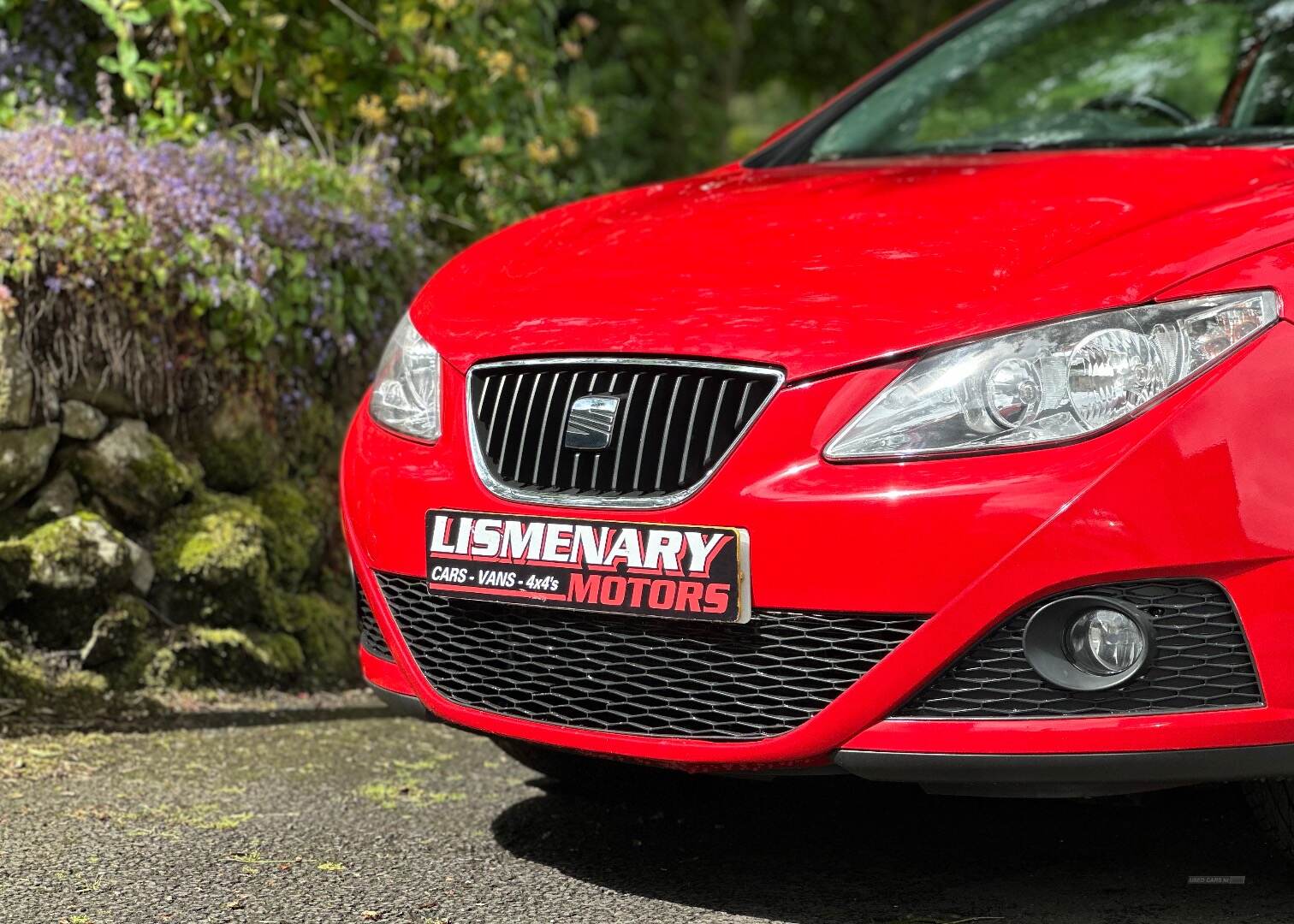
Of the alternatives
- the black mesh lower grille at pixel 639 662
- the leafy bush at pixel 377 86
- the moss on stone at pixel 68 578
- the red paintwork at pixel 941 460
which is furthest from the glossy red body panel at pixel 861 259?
the leafy bush at pixel 377 86

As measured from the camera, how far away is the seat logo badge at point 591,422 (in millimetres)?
2641

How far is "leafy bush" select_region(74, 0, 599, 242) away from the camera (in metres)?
5.05

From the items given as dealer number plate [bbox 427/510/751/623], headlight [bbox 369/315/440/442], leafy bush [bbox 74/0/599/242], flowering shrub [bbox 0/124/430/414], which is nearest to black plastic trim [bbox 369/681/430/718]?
dealer number plate [bbox 427/510/751/623]

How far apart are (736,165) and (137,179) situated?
4.84ft

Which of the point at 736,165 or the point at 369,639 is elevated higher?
the point at 736,165

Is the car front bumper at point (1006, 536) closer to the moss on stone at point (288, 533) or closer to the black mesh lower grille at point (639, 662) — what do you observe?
the black mesh lower grille at point (639, 662)

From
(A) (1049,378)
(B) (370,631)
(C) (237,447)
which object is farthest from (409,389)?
(C) (237,447)

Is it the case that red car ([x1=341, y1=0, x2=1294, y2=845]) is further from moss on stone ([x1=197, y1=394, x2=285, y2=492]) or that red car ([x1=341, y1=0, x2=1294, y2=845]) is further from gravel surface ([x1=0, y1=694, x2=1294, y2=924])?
moss on stone ([x1=197, y1=394, x2=285, y2=492])

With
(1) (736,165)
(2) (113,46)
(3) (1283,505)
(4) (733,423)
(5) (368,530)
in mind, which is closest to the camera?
(3) (1283,505)

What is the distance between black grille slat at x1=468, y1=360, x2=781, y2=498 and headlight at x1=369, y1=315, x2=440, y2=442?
11 cm

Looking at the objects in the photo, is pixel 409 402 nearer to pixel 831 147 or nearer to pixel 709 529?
pixel 709 529

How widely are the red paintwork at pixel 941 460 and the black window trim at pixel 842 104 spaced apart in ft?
3.48

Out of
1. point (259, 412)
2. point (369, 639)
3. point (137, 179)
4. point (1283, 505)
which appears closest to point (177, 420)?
point (259, 412)

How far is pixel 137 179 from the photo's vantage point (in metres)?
4.23
